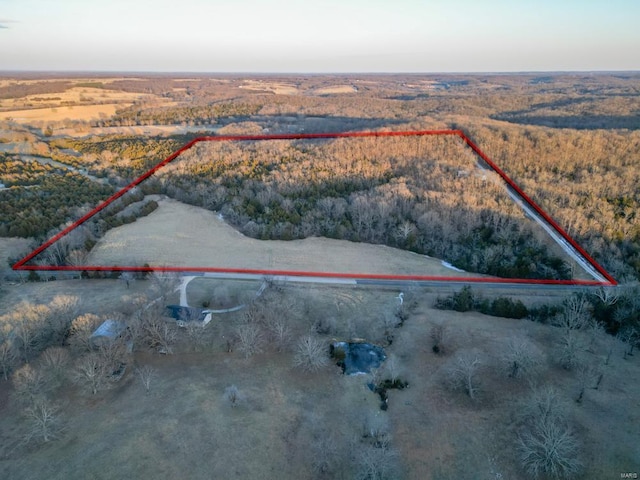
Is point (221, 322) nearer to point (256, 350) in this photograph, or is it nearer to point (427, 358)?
point (256, 350)

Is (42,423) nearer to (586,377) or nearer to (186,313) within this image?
(186,313)

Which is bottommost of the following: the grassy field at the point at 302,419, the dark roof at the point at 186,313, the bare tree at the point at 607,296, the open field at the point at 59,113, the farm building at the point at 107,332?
the grassy field at the point at 302,419

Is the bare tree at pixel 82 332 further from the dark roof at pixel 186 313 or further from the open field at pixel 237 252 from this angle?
the open field at pixel 237 252

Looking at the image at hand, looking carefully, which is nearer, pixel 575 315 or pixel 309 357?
pixel 309 357

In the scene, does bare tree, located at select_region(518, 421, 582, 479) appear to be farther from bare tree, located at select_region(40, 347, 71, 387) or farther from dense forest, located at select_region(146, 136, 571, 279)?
bare tree, located at select_region(40, 347, 71, 387)

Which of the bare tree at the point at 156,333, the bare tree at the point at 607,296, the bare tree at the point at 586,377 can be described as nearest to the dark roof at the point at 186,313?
the bare tree at the point at 156,333

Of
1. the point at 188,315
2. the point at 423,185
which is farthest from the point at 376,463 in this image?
the point at 423,185

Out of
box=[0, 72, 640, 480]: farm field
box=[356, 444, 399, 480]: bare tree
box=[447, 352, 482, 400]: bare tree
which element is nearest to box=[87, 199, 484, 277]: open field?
box=[0, 72, 640, 480]: farm field
